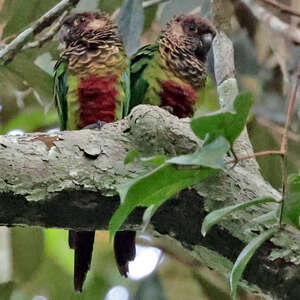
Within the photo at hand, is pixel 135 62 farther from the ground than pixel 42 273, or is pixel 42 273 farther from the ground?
pixel 135 62

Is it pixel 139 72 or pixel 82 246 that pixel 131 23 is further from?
pixel 82 246

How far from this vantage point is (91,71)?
2.56 metres

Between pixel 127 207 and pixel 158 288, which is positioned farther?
pixel 158 288

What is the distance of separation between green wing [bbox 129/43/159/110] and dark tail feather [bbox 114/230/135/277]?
64 centimetres

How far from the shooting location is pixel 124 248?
2.14 metres

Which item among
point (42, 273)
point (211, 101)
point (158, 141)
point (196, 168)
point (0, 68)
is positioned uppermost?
Result: point (196, 168)

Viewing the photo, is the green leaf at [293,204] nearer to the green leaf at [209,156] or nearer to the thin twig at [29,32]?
the green leaf at [209,156]

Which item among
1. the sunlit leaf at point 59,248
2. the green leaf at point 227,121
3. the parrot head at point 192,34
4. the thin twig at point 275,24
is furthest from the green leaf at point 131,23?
the green leaf at point 227,121

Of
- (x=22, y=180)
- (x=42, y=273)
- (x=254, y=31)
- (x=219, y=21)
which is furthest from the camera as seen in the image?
(x=254, y=31)

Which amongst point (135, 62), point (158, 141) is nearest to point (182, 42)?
point (135, 62)

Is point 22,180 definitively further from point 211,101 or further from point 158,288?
point 211,101

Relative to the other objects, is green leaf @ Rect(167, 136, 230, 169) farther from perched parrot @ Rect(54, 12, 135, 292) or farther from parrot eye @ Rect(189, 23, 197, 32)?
parrot eye @ Rect(189, 23, 197, 32)

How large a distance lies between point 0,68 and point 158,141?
1.26 m

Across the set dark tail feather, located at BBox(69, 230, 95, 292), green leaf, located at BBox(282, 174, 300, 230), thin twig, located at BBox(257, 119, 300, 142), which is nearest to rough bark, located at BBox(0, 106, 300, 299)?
green leaf, located at BBox(282, 174, 300, 230)
